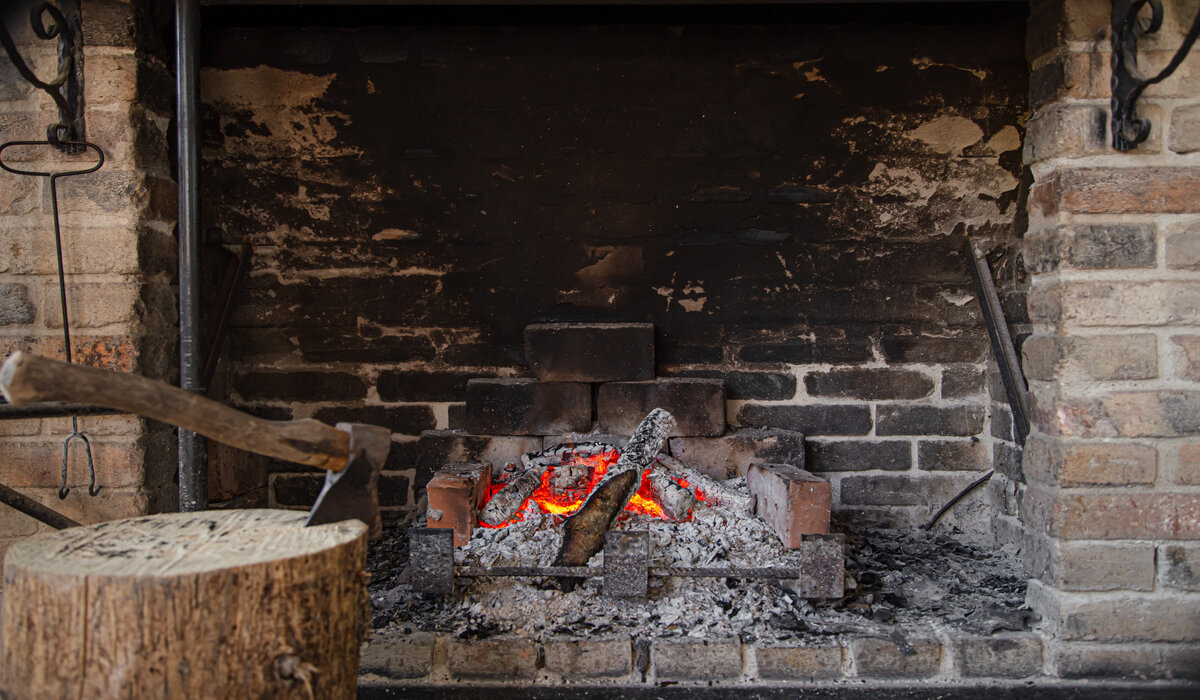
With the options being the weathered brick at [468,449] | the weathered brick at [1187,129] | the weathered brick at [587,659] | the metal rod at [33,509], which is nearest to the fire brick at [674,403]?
the weathered brick at [468,449]

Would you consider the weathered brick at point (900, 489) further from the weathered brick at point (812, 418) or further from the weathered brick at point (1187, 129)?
the weathered brick at point (1187, 129)

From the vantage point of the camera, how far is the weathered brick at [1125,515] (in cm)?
239

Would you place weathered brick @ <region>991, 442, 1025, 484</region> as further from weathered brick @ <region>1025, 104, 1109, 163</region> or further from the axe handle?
the axe handle

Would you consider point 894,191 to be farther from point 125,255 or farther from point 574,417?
point 125,255

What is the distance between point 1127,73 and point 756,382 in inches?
65.7

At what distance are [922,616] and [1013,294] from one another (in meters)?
1.38

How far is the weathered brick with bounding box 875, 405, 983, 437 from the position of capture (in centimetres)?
322

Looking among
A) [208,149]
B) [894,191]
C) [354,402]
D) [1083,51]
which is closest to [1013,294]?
[894,191]

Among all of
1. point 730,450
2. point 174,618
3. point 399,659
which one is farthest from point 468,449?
point 174,618

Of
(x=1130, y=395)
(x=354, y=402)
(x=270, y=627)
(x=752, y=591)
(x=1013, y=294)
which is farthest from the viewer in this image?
(x=354, y=402)

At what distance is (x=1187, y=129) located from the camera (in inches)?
94.0

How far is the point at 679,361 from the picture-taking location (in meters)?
3.22

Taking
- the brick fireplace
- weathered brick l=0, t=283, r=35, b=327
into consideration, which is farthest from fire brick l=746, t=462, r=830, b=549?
weathered brick l=0, t=283, r=35, b=327

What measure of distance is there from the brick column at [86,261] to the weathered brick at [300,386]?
767 mm
